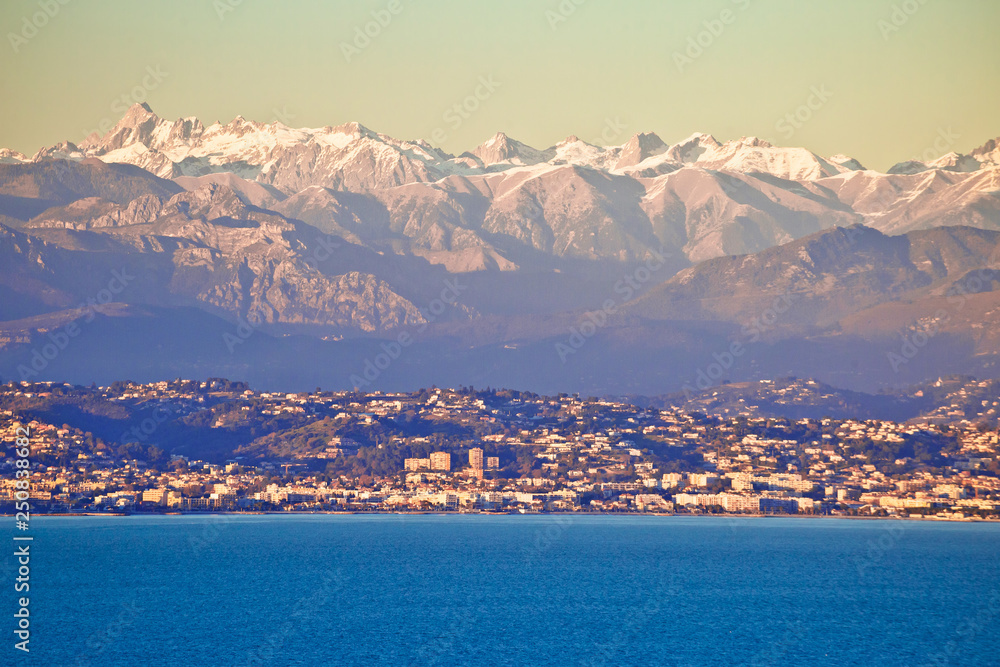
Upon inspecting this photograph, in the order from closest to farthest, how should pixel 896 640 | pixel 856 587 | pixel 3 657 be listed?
1. pixel 3 657
2. pixel 896 640
3. pixel 856 587

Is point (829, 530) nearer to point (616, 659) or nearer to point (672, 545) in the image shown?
point (672, 545)

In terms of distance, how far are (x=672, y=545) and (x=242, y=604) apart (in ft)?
184

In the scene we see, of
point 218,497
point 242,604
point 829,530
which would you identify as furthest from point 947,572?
point 218,497

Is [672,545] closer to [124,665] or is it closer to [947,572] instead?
[947,572]

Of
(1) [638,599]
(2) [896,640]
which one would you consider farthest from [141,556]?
(2) [896,640]

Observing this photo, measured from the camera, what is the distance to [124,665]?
296 ft

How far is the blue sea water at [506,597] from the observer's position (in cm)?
9588

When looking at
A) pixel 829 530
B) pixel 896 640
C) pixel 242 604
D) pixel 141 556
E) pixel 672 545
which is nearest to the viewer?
pixel 896 640

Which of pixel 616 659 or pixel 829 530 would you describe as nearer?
pixel 616 659

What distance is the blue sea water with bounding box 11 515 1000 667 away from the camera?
9588 centimetres

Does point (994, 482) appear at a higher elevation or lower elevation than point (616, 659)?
higher

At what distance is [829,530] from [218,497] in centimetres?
6782

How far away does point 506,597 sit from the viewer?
118 meters

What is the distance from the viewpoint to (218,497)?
179500mm
